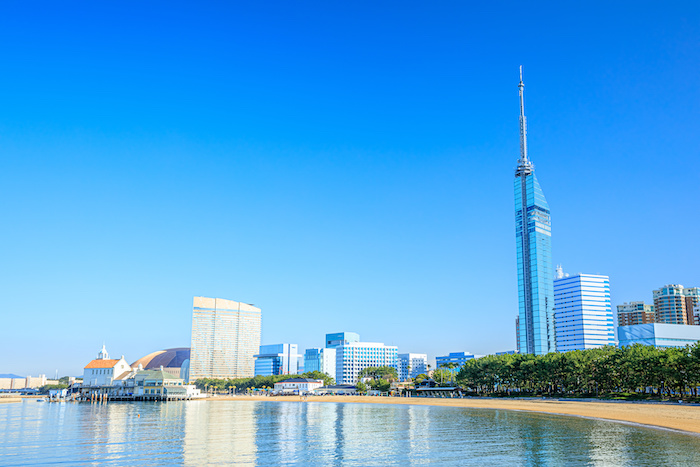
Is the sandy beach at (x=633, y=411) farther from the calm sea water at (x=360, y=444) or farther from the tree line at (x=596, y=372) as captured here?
the tree line at (x=596, y=372)

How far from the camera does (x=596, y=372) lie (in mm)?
109000

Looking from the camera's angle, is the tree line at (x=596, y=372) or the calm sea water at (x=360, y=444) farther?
the tree line at (x=596, y=372)

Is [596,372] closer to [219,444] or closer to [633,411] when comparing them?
[633,411]

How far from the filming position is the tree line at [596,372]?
9088 cm

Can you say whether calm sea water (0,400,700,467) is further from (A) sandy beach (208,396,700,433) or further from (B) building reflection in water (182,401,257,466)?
(A) sandy beach (208,396,700,433)

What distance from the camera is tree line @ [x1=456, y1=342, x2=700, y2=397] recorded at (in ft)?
298

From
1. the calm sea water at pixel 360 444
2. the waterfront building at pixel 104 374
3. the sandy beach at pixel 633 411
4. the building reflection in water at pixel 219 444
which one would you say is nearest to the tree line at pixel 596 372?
the sandy beach at pixel 633 411

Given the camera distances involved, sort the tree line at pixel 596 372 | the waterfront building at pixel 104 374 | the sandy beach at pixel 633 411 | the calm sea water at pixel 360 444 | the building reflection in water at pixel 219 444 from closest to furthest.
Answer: the calm sea water at pixel 360 444, the building reflection in water at pixel 219 444, the sandy beach at pixel 633 411, the tree line at pixel 596 372, the waterfront building at pixel 104 374

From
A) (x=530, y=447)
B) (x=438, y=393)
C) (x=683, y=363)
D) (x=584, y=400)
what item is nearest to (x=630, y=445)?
(x=530, y=447)

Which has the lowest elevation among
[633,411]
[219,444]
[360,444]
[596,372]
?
[633,411]

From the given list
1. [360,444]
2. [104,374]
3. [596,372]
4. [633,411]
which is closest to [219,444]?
[360,444]

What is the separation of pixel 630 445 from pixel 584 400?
2551 inches

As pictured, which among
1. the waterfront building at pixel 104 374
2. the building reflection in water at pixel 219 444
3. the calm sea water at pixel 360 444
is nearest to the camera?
the calm sea water at pixel 360 444

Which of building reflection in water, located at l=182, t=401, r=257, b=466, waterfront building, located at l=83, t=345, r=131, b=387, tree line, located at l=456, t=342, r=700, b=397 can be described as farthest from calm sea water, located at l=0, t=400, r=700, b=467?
waterfront building, located at l=83, t=345, r=131, b=387
